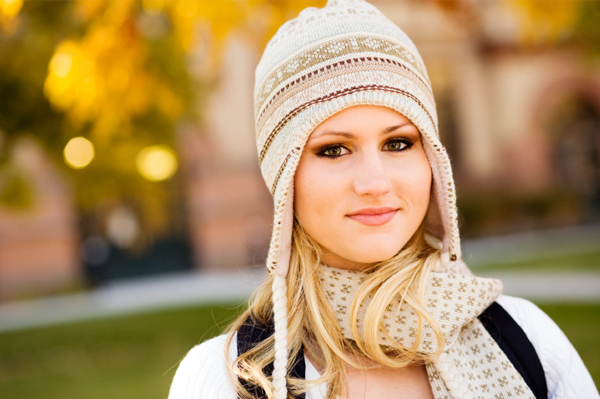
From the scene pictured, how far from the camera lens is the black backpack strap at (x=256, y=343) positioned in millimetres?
1779

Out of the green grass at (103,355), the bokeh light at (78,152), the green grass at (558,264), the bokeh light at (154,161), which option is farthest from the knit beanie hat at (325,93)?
the green grass at (558,264)

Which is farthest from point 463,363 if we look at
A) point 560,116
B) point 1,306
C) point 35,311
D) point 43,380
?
point 560,116

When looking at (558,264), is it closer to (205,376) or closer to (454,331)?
(454,331)

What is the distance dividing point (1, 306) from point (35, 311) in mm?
1674

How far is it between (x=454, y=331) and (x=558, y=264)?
8578 millimetres

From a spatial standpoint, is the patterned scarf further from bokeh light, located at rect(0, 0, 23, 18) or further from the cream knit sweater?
bokeh light, located at rect(0, 0, 23, 18)

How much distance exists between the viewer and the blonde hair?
1829mm

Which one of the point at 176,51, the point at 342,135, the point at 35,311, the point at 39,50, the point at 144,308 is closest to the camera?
the point at 342,135

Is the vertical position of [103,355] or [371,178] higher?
[371,178]

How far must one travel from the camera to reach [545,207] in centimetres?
1588

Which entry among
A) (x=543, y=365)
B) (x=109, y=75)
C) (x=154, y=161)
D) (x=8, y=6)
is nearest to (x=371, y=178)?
(x=543, y=365)

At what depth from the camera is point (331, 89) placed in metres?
1.81

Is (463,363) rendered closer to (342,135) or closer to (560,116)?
(342,135)

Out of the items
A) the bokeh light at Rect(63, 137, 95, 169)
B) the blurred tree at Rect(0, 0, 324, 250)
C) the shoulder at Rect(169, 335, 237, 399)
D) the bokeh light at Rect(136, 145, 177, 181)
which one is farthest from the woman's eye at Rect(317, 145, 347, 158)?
the bokeh light at Rect(136, 145, 177, 181)
